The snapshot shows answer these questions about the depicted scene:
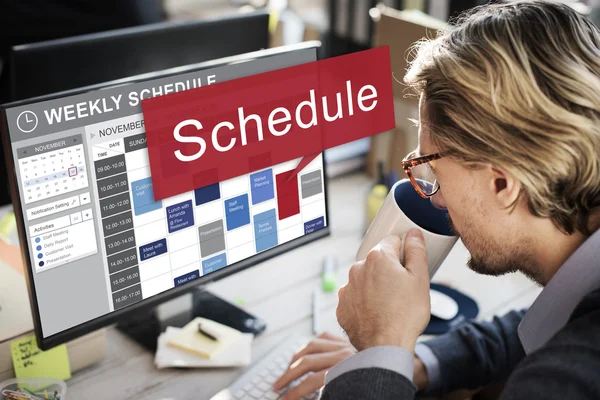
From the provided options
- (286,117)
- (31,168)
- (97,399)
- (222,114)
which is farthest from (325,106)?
(97,399)

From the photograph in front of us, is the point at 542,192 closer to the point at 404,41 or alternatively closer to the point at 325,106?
the point at 325,106

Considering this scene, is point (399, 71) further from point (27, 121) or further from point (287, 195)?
point (27, 121)

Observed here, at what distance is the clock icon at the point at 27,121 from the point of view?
0.93m

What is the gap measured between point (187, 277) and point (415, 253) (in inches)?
15.5

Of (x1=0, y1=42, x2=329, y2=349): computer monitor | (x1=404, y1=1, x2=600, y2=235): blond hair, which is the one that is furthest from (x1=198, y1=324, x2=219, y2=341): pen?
(x1=404, y1=1, x2=600, y2=235): blond hair

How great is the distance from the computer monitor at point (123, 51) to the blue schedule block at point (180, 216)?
413 mm

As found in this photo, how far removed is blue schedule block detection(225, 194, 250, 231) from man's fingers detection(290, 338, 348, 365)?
0.25m

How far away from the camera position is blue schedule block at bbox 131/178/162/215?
3.48 feet

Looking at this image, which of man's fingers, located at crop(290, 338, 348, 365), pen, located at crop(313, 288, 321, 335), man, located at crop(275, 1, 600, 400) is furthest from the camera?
pen, located at crop(313, 288, 321, 335)

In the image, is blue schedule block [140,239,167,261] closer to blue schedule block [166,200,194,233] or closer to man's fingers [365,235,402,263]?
blue schedule block [166,200,194,233]

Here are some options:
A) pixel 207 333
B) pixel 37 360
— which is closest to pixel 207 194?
pixel 207 333

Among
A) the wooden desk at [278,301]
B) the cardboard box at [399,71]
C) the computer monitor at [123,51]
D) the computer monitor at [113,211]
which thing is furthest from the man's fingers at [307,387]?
the computer monitor at [123,51]

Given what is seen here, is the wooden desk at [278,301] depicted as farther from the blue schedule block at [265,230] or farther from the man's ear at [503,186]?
the man's ear at [503,186]

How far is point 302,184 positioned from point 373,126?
0.56ft
